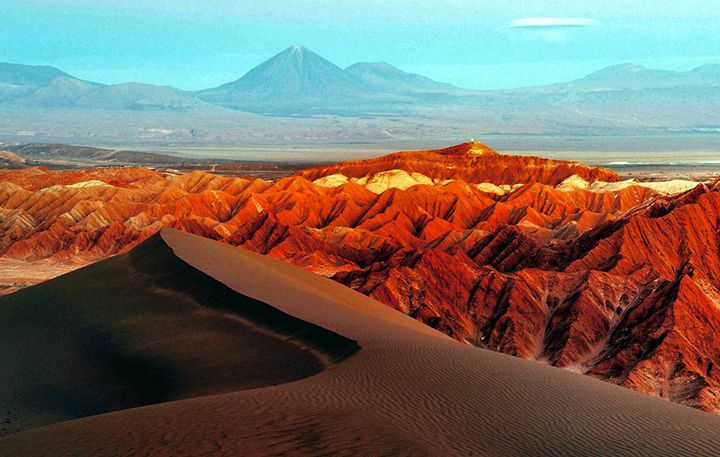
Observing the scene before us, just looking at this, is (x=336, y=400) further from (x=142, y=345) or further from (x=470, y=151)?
(x=470, y=151)

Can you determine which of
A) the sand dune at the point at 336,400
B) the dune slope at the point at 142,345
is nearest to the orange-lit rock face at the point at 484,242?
the sand dune at the point at 336,400

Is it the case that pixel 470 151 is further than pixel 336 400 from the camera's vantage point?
Yes

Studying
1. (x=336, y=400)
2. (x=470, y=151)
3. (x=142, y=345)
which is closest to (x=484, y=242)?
(x=142, y=345)

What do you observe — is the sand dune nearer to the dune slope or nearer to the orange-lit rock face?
the dune slope

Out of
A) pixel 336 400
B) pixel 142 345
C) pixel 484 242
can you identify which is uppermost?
pixel 336 400

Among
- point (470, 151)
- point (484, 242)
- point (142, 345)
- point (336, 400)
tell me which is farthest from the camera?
point (470, 151)

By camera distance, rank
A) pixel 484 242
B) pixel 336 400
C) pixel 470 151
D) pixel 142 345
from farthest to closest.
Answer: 1. pixel 470 151
2. pixel 484 242
3. pixel 142 345
4. pixel 336 400
